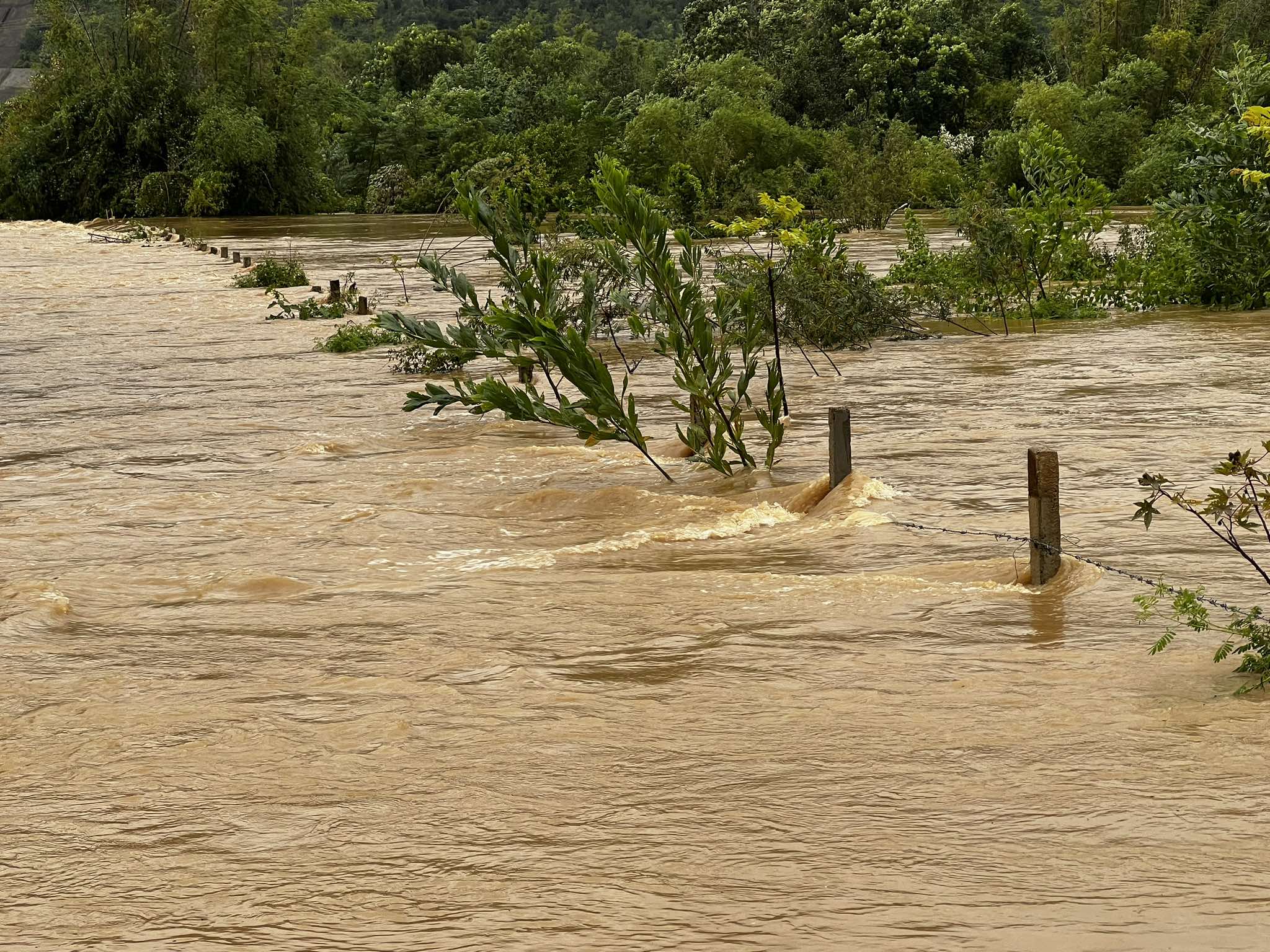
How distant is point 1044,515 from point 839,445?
1769 mm

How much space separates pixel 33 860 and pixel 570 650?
7.13 ft

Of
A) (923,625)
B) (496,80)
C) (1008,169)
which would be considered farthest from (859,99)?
(923,625)

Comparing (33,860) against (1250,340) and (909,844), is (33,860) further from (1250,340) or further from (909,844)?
(1250,340)

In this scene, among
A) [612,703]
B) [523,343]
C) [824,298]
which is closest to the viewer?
[612,703]

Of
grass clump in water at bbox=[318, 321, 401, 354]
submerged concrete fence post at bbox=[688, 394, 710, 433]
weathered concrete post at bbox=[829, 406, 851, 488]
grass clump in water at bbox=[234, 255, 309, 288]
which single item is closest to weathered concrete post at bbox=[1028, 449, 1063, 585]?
weathered concrete post at bbox=[829, 406, 851, 488]

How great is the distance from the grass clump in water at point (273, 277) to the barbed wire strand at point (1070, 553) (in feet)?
55.7

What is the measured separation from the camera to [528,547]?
768 centimetres

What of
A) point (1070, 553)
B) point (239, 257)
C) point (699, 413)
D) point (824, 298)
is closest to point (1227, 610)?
point (1070, 553)

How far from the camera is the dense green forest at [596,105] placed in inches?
1734

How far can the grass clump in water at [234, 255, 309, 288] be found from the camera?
23516mm

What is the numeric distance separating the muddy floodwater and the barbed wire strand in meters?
0.08

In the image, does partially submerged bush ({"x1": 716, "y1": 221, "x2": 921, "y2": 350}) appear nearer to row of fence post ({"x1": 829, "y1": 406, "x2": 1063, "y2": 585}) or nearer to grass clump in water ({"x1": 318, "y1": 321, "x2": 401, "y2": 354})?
grass clump in water ({"x1": 318, "y1": 321, "x2": 401, "y2": 354})

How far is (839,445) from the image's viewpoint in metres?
8.03

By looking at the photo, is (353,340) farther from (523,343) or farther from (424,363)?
(523,343)
